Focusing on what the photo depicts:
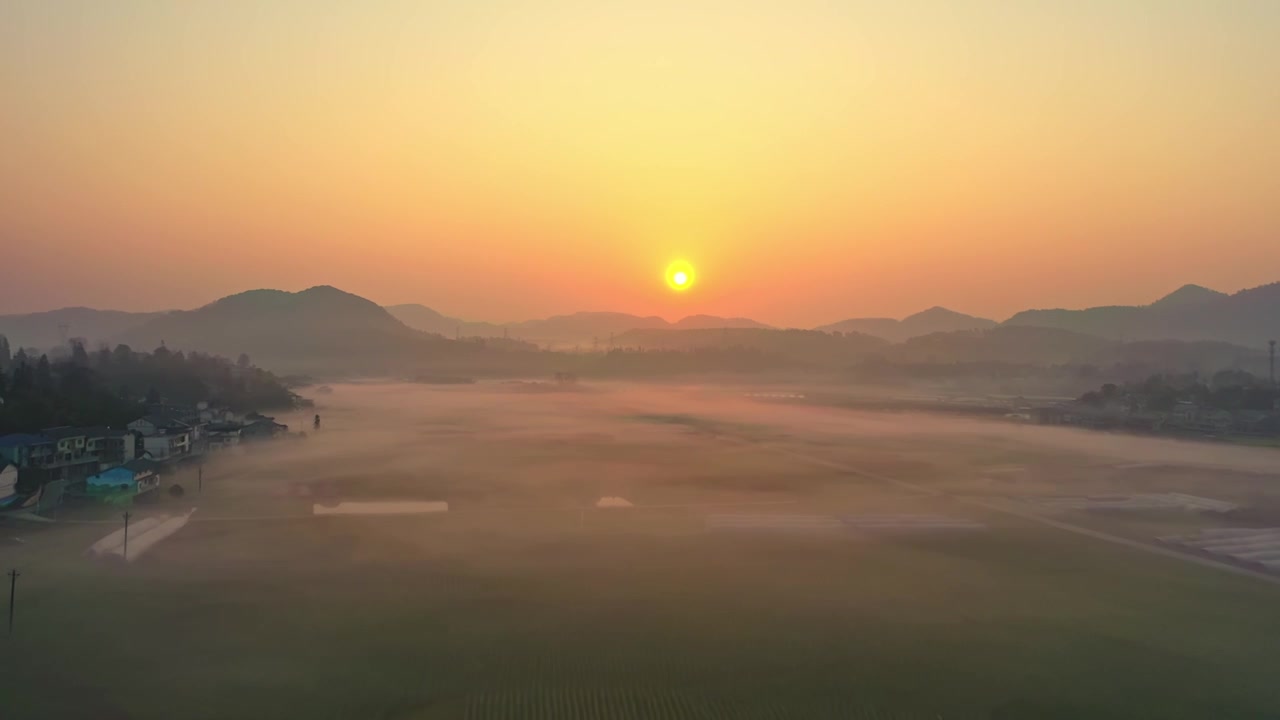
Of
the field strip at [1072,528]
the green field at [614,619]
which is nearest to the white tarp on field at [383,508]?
the green field at [614,619]

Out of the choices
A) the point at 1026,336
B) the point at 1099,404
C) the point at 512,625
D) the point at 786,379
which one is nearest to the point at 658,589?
the point at 512,625

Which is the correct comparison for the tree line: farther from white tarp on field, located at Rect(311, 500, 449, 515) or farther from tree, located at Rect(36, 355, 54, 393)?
white tarp on field, located at Rect(311, 500, 449, 515)

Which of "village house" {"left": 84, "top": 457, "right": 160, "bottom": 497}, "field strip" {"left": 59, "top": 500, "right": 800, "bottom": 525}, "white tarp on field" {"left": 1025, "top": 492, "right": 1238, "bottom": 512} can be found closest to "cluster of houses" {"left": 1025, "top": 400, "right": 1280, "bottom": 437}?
"white tarp on field" {"left": 1025, "top": 492, "right": 1238, "bottom": 512}

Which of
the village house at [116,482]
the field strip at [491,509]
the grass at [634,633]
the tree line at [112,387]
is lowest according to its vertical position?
the grass at [634,633]

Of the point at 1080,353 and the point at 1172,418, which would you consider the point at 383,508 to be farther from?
the point at 1080,353

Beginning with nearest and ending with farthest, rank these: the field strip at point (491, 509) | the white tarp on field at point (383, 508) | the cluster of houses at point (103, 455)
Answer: the field strip at point (491, 509)
the white tarp on field at point (383, 508)
the cluster of houses at point (103, 455)

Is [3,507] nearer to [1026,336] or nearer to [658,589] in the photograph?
[658,589]

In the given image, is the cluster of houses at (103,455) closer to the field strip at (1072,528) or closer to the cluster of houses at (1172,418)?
the field strip at (1072,528)
